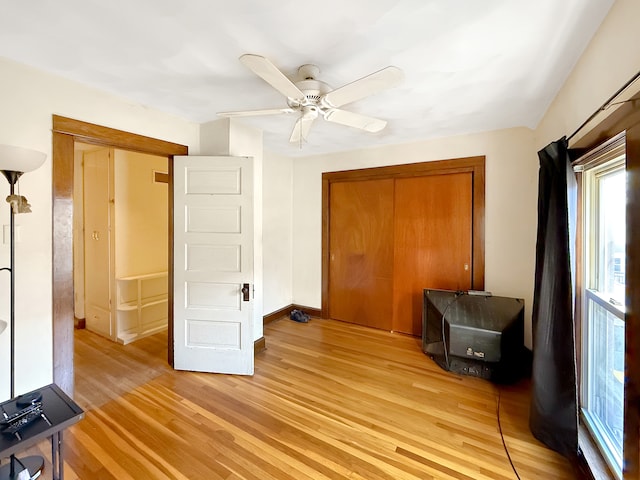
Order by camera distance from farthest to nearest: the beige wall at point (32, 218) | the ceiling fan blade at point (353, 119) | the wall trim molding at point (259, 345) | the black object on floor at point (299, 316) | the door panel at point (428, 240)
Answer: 1. the black object on floor at point (299, 316)
2. the door panel at point (428, 240)
3. the wall trim molding at point (259, 345)
4. the ceiling fan blade at point (353, 119)
5. the beige wall at point (32, 218)

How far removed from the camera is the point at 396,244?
11.6 ft

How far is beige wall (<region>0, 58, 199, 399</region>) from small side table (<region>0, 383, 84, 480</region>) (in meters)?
0.40

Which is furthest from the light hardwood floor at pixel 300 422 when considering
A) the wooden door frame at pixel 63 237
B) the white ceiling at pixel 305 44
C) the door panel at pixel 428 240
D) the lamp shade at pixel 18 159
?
the white ceiling at pixel 305 44

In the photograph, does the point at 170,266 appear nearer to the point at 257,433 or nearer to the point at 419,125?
the point at 257,433

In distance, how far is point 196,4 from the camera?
1.27 meters

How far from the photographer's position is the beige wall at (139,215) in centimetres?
335

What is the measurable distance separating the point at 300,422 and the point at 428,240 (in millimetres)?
2385

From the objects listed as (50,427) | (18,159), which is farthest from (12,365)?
(18,159)

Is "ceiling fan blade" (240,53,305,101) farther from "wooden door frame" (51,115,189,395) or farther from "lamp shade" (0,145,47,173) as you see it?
"wooden door frame" (51,115,189,395)

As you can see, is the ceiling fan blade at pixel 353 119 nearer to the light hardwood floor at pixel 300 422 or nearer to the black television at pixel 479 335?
the black television at pixel 479 335

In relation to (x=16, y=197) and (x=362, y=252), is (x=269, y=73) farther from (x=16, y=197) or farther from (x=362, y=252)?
(x=362, y=252)

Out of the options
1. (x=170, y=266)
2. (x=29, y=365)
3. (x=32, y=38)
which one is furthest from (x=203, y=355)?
(x=32, y=38)

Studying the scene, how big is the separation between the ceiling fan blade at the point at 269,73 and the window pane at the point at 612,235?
70.5 inches

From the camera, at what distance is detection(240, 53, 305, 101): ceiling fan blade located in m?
1.30
